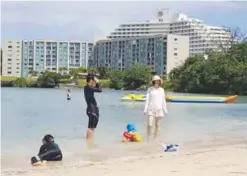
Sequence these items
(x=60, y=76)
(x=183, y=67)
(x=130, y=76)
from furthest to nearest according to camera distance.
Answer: (x=60, y=76) < (x=130, y=76) < (x=183, y=67)

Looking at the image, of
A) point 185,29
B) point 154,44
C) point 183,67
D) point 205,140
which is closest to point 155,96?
point 205,140

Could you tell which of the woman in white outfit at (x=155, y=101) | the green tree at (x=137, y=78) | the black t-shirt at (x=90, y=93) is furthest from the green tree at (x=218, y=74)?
the black t-shirt at (x=90, y=93)

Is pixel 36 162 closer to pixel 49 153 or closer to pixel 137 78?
pixel 49 153

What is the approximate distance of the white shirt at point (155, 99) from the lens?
14469 mm

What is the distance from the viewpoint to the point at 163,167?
9.62 meters

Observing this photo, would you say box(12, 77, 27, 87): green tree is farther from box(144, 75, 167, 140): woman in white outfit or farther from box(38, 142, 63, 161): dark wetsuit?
box(38, 142, 63, 161): dark wetsuit

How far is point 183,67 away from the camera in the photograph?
114 metres

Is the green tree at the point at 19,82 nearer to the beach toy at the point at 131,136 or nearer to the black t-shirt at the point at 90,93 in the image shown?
the beach toy at the point at 131,136

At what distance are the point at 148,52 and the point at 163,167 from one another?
17164 cm

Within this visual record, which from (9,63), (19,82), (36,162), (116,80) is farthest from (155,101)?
(9,63)

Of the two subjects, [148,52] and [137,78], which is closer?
[137,78]

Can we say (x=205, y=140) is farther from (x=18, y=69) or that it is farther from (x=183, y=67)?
(x=18, y=69)

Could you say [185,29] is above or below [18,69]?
above

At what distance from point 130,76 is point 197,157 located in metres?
129
